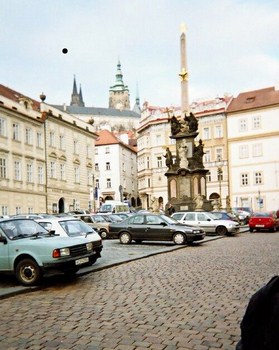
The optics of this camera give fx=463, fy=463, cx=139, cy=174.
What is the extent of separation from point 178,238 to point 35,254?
11.1 m

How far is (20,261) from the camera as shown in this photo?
1080 centimetres

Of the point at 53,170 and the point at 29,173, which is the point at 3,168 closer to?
the point at 29,173

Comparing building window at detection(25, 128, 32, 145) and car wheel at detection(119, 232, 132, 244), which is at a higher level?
building window at detection(25, 128, 32, 145)

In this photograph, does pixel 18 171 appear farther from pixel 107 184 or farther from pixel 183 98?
pixel 107 184

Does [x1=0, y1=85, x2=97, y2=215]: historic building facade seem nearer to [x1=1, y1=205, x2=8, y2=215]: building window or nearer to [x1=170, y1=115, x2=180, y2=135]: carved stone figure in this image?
[x1=1, y1=205, x2=8, y2=215]: building window

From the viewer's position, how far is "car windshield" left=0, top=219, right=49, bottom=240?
11352 mm

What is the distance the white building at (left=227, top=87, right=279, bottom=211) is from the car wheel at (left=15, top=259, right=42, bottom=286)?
→ 57.0 meters

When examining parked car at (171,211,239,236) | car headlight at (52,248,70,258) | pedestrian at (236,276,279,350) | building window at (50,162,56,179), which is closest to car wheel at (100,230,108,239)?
parked car at (171,211,239,236)

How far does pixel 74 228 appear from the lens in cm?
1499

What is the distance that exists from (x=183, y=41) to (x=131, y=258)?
2814 centimetres

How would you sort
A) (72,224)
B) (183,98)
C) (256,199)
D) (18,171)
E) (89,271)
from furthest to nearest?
(256,199), (18,171), (183,98), (72,224), (89,271)

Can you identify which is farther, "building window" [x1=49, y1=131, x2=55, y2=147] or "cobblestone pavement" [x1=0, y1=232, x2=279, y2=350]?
"building window" [x1=49, y1=131, x2=55, y2=147]

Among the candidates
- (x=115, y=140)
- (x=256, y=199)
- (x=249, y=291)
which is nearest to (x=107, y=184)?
(x=115, y=140)

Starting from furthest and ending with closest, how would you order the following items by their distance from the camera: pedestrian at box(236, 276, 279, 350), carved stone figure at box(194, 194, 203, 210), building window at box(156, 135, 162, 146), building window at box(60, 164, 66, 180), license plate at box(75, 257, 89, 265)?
1. building window at box(156, 135, 162, 146)
2. building window at box(60, 164, 66, 180)
3. carved stone figure at box(194, 194, 203, 210)
4. license plate at box(75, 257, 89, 265)
5. pedestrian at box(236, 276, 279, 350)
